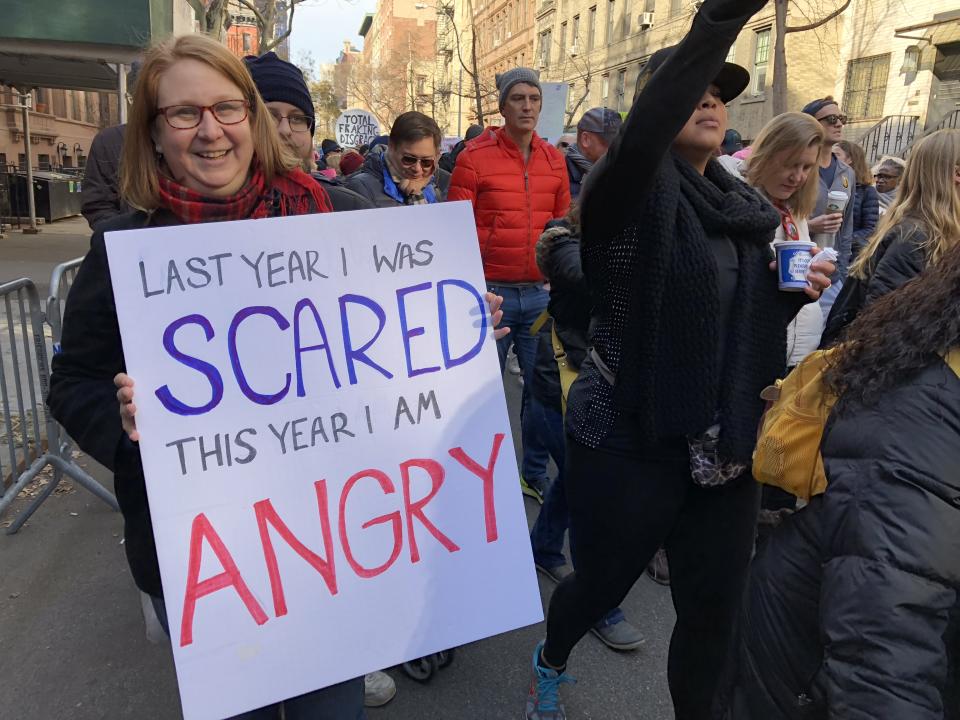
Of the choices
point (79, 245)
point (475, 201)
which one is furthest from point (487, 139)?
point (79, 245)

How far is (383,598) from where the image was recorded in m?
1.51

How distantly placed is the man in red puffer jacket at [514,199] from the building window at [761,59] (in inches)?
867

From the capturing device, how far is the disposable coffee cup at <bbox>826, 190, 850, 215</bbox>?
3.79 m

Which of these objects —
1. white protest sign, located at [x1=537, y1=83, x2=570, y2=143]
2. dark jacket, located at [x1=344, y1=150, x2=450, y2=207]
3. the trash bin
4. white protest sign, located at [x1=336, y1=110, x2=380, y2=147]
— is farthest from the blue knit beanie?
the trash bin

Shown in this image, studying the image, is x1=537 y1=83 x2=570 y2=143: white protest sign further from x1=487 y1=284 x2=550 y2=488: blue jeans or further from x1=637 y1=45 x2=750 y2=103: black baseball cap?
x1=637 y1=45 x2=750 y2=103: black baseball cap

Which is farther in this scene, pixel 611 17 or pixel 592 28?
pixel 592 28

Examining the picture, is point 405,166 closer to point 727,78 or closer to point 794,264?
point 727,78

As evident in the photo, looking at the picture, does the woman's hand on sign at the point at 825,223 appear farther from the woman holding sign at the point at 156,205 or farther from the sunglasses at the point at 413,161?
the woman holding sign at the point at 156,205

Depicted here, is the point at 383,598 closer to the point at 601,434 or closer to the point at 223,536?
the point at 223,536

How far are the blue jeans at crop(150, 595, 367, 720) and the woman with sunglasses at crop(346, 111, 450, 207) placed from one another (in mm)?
2718

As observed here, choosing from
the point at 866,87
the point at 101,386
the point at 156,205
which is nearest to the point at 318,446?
the point at 101,386

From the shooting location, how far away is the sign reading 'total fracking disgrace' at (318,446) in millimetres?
1391

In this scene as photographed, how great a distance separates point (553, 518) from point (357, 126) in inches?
459

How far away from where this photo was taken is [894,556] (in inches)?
42.2
